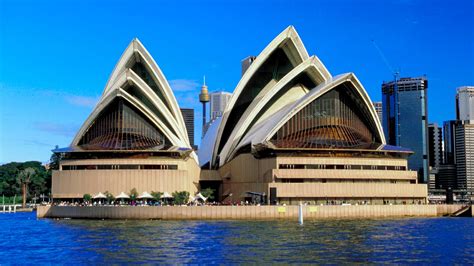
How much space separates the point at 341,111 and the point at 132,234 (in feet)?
153

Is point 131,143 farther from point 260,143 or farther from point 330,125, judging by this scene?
point 330,125

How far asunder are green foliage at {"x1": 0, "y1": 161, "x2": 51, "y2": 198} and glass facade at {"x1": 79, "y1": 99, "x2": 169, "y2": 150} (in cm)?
5326

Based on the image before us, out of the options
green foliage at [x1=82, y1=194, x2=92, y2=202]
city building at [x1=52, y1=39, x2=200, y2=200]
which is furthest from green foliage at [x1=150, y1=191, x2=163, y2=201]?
green foliage at [x1=82, y1=194, x2=92, y2=202]

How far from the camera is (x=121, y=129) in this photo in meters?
88.9

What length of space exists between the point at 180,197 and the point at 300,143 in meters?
16.6

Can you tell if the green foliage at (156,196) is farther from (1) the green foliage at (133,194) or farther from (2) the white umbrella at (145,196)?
(1) the green foliage at (133,194)

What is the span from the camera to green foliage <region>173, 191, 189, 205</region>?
79.5m

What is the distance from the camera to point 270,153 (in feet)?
270

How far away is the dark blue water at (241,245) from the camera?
35875 millimetres

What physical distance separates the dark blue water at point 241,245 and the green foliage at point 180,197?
21110 mm

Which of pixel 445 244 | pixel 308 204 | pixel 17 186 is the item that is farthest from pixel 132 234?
pixel 17 186

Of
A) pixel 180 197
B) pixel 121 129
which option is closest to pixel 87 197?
pixel 180 197

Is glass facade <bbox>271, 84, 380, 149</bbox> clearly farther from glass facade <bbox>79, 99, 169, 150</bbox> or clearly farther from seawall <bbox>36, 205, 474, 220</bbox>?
glass facade <bbox>79, 99, 169, 150</bbox>

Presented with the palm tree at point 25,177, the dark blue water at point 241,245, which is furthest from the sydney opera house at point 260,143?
the palm tree at point 25,177
